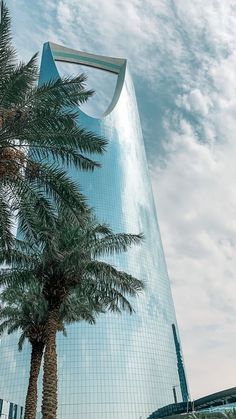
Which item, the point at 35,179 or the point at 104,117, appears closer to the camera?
the point at 35,179

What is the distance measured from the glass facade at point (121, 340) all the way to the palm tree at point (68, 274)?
68.6 metres

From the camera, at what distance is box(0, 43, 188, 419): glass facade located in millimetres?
82062

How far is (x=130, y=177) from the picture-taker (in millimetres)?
107938

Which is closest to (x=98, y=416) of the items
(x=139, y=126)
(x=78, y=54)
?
(x=139, y=126)

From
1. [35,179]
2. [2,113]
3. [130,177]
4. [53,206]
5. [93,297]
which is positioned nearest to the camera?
[2,113]

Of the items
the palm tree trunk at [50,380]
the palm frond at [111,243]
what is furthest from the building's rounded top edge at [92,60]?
the palm tree trunk at [50,380]

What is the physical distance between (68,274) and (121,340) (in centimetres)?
7212

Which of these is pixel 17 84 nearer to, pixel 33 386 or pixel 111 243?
pixel 111 243

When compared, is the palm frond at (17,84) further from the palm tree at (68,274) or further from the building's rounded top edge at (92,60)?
the building's rounded top edge at (92,60)

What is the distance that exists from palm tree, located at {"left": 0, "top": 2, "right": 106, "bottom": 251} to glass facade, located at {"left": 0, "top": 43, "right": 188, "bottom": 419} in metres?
76.5

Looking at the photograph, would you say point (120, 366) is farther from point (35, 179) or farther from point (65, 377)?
point (35, 179)

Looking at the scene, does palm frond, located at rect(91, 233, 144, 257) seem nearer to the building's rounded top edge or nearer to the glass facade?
the glass facade

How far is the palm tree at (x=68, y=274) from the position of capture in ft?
61.8

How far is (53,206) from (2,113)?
3.75 m
